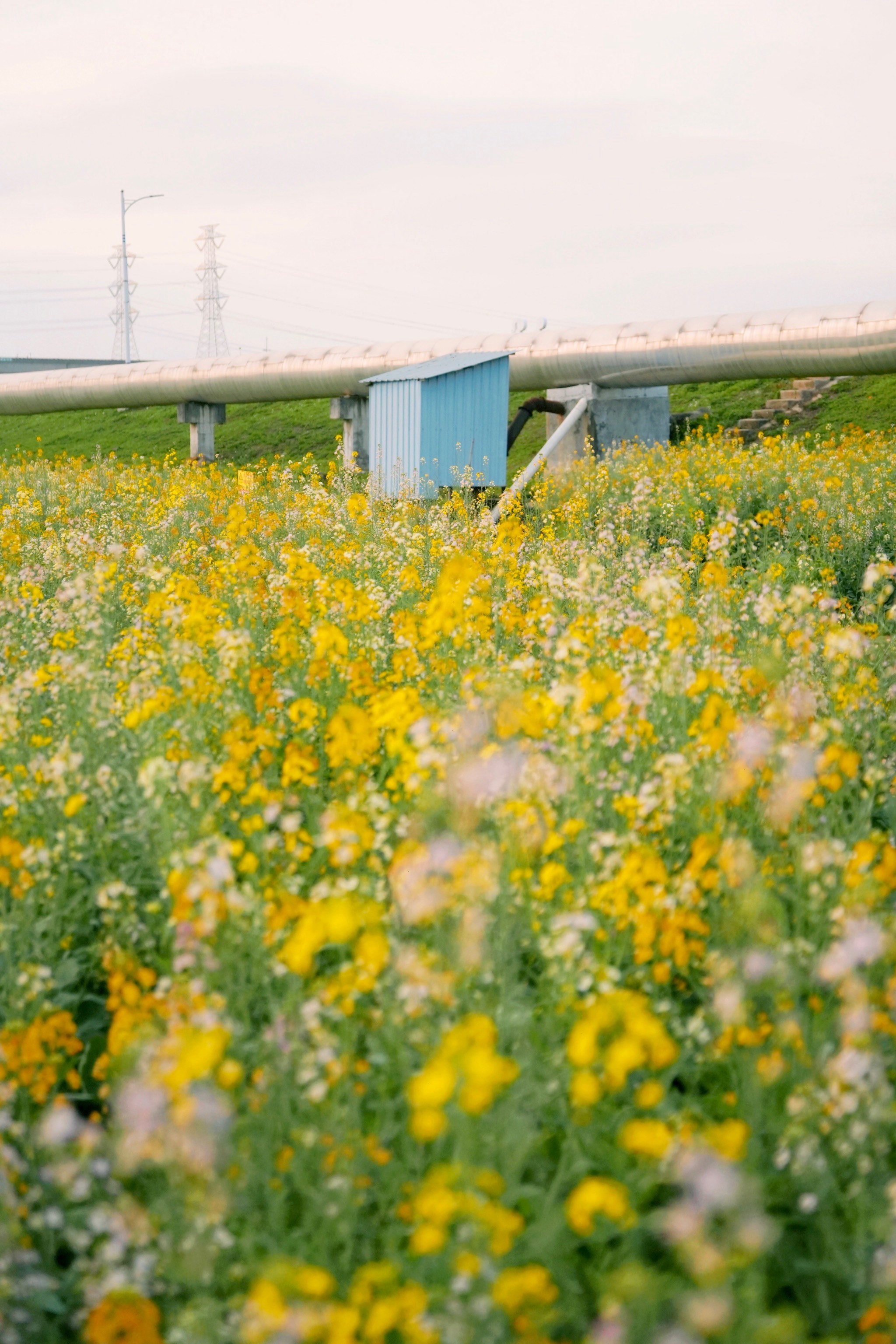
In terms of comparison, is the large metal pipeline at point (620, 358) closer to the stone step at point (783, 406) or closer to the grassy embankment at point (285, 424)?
the grassy embankment at point (285, 424)

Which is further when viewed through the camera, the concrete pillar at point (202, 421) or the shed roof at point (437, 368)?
the concrete pillar at point (202, 421)

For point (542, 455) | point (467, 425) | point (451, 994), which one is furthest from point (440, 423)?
point (451, 994)

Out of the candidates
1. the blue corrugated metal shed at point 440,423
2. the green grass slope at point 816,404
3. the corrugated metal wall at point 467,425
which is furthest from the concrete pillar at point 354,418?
the green grass slope at point 816,404

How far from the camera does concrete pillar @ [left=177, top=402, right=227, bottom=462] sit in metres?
20.4

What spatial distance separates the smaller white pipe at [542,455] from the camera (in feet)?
36.4

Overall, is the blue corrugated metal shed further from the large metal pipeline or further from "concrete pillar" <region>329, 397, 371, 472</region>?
"concrete pillar" <region>329, 397, 371, 472</region>

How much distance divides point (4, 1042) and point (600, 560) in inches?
231

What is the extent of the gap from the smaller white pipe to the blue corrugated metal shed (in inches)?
26.1

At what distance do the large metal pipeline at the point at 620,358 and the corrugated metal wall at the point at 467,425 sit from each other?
113cm

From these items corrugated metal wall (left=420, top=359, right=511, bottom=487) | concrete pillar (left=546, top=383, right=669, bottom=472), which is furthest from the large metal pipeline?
corrugated metal wall (left=420, top=359, right=511, bottom=487)

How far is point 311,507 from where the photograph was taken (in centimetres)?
1019

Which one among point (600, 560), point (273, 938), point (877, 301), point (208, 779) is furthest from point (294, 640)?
point (877, 301)

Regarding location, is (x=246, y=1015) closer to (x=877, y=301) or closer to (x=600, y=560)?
(x=600, y=560)

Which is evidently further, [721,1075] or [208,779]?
[208,779]
